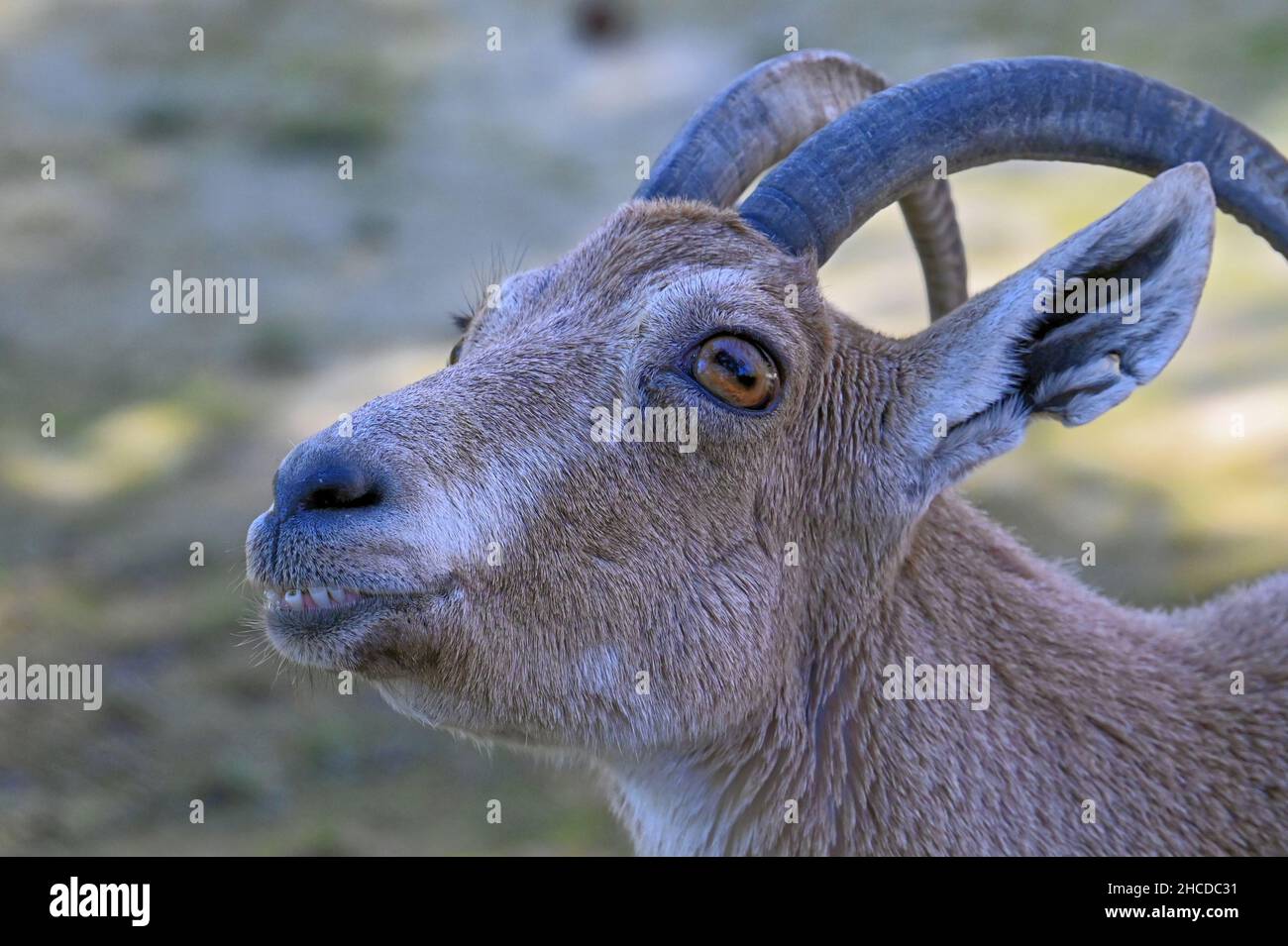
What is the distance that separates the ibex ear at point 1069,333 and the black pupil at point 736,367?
628 mm

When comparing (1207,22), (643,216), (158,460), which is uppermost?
(1207,22)

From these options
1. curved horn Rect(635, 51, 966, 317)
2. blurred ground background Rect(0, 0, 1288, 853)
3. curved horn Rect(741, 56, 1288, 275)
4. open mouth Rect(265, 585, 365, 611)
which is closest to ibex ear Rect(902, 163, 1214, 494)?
curved horn Rect(741, 56, 1288, 275)

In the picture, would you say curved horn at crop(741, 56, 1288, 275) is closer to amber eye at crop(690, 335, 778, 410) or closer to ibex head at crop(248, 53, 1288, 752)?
ibex head at crop(248, 53, 1288, 752)

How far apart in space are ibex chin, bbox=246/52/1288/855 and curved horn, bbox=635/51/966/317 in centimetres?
58

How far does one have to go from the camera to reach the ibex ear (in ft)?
15.1

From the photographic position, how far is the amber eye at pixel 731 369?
15.8 feet

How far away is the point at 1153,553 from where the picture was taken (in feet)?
43.9

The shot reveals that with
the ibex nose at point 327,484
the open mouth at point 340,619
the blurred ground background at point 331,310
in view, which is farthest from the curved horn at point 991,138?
the blurred ground background at point 331,310

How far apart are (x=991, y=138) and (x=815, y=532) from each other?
1.56 metres

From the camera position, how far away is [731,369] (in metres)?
4.84

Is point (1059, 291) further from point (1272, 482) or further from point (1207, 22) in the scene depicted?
point (1207, 22)

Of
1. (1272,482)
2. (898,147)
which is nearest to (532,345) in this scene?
(898,147)

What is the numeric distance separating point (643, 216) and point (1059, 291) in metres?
1.54
